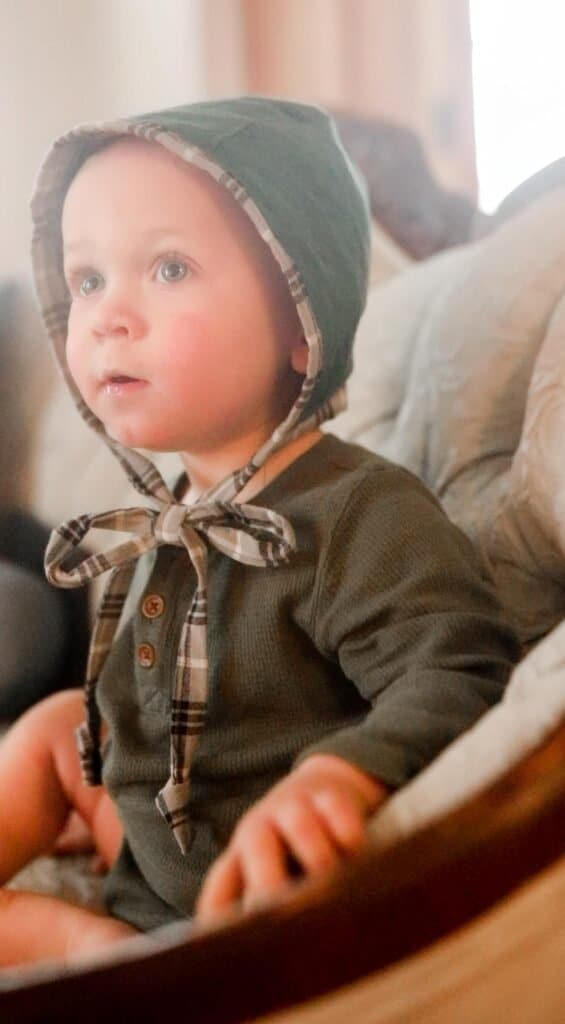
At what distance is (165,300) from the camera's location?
76 cm

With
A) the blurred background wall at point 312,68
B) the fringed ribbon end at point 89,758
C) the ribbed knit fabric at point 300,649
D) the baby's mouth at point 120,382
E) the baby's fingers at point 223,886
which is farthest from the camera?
the blurred background wall at point 312,68

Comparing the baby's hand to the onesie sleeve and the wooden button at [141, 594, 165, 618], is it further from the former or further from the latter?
the wooden button at [141, 594, 165, 618]

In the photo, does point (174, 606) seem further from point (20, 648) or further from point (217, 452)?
point (20, 648)

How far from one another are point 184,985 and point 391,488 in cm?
43

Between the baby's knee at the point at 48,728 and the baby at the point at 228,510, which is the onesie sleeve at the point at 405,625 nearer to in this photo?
the baby at the point at 228,510

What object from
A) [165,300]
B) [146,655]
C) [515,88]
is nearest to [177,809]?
[146,655]

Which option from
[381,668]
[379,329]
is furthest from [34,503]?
[381,668]

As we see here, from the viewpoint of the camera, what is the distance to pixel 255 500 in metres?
0.82

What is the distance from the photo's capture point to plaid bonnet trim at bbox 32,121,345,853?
75 cm

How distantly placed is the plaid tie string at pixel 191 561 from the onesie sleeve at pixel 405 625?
0.05 meters

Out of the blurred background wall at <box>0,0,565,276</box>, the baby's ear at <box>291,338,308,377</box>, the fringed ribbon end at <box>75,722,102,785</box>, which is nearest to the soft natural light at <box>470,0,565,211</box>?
the blurred background wall at <box>0,0,565,276</box>

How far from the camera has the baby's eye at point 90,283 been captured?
2.66 ft

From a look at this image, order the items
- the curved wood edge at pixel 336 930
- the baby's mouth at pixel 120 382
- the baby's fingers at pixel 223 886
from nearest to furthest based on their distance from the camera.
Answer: the curved wood edge at pixel 336 930 → the baby's fingers at pixel 223 886 → the baby's mouth at pixel 120 382

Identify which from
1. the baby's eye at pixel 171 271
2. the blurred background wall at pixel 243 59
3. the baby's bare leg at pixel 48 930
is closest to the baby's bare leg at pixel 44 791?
the baby's bare leg at pixel 48 930
